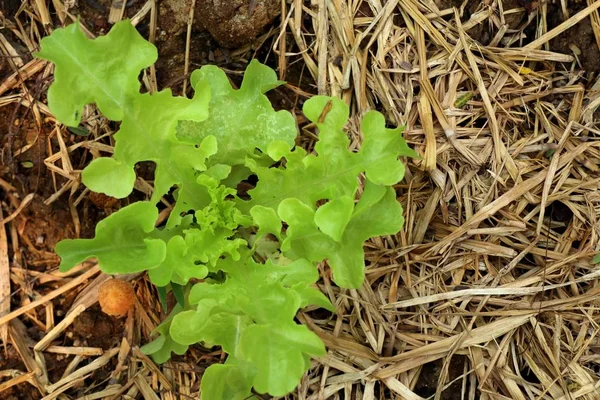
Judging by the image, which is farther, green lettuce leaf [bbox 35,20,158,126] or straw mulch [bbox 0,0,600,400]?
straw mulch [bbox 0,0,600,400]

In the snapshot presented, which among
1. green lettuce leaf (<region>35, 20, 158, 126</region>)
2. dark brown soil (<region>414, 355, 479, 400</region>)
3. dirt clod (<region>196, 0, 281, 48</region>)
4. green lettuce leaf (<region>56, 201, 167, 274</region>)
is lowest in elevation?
dark brown soil (<region>414, 355, 479, 400</region>)

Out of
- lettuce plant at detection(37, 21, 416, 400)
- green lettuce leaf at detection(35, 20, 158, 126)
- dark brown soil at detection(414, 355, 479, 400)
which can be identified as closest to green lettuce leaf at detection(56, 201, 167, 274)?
lettuce plant at detection(37, 21, 416, 400)

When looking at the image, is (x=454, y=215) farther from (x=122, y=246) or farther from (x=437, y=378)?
(x=122, y=246)

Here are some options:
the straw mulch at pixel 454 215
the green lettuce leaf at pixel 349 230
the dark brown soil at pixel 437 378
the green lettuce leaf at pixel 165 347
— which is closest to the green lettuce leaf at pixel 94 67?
the straw mulch at pixel 454 215

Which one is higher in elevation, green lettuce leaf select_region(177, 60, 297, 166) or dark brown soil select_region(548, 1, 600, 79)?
green lettuce leaf select_region(177, 60, 297, 166)

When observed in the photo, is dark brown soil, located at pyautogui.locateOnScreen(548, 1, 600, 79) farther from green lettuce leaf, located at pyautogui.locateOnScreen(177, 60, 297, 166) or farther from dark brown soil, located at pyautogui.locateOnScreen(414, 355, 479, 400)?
dark brown soil, located at pyautogui.locateOnScreen(414, 355, 479, 400)

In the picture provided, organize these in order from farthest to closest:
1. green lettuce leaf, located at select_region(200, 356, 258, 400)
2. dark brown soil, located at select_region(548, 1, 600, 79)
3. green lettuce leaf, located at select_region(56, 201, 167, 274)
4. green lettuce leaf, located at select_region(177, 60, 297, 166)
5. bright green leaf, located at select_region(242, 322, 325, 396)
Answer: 1. dark brown soil, located at select_region(548, 1, 600, 79)
2. green lettuce leaf, located at select_region(177, 60, 297, 166)
3. green lettuce leaf, located at select_region(200, 356, 258, 400)
4. green lettuce leaf, located at select_region(56, 201, 167, 274)
5. bright green leaf, located at select_region(242, 322, 325, 396)

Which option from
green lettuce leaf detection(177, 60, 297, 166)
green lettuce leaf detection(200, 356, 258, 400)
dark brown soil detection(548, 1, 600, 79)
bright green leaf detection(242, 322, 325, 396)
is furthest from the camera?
dark brown soil detection(548, 1, 600, 79)

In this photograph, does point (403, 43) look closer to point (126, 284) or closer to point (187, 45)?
point (187, 45)
